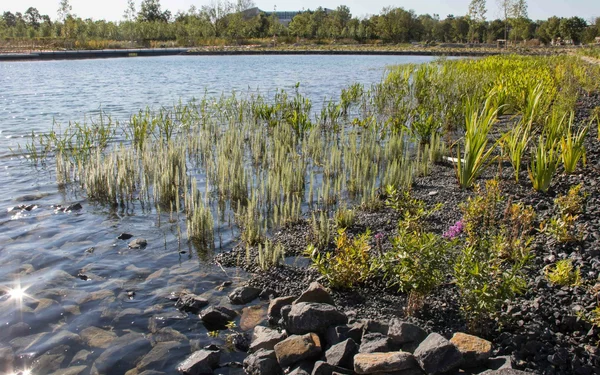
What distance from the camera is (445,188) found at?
7629mm

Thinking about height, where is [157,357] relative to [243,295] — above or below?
below

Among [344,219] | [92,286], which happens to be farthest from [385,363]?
[92,286]

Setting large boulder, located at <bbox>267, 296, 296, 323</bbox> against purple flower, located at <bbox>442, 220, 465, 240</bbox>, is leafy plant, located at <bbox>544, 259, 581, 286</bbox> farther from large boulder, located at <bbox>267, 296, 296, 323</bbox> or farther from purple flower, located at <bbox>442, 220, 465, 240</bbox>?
large boulder, located at <bbox>267, 296, 296, 323</bbox>

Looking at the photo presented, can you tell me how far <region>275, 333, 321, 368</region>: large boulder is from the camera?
3.82 meters

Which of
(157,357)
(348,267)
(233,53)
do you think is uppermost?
(233,53)

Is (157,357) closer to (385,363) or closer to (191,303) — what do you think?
(191,303)

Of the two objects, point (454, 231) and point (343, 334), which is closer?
point (343, 334)

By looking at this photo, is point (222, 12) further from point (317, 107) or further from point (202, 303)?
point (202, 303)

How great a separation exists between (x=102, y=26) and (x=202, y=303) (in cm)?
8136

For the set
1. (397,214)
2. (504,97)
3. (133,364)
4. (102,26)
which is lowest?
(133,364)

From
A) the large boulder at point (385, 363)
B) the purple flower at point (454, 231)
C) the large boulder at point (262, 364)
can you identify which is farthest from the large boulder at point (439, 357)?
the purple flower at point (454, 231)

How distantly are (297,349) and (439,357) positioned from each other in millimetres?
1058

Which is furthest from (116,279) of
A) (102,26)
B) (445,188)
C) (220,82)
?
(102,26)

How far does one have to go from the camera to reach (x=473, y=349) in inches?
143
